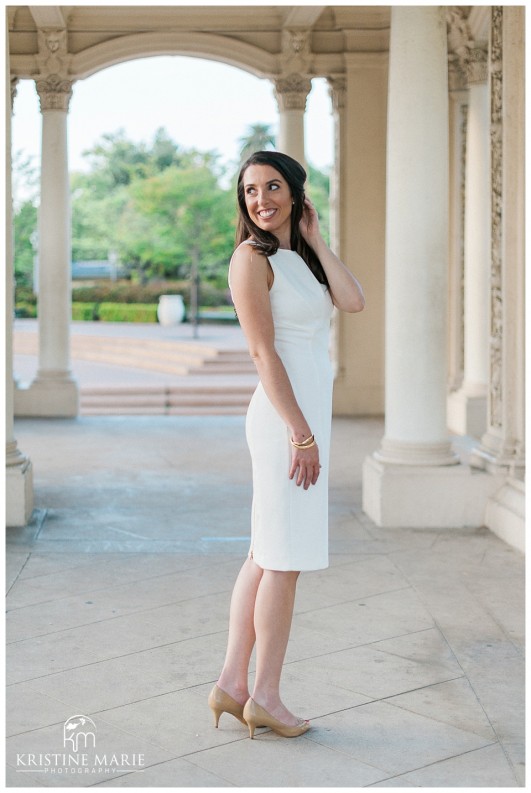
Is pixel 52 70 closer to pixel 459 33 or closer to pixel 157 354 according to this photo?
pixel 459 33

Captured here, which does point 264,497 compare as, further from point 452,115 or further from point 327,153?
point 327,153

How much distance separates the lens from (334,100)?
1547cm

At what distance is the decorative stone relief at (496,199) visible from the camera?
870cm

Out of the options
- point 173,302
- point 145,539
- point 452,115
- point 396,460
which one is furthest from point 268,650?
point 173,302

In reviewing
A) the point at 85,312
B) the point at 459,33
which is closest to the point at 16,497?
the point at 459,33

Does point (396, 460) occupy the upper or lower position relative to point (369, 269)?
lower

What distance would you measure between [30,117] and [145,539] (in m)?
44.9

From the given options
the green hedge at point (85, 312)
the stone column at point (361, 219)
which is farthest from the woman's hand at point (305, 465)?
the green hedge at point (85, 312)

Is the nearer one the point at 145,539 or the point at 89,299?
the point at 145,539

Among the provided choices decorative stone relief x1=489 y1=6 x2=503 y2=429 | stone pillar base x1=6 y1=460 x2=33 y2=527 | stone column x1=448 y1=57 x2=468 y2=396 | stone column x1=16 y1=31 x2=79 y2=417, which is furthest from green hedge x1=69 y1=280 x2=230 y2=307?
stone pillar base x1=6 y1=460 x2=33 y2=527

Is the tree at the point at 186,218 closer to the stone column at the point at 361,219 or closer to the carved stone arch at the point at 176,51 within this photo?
the carved stone arch at the point at 176,51

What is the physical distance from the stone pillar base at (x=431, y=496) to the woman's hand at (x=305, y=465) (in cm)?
426

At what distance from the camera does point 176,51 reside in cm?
1548

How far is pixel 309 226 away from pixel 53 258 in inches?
461
